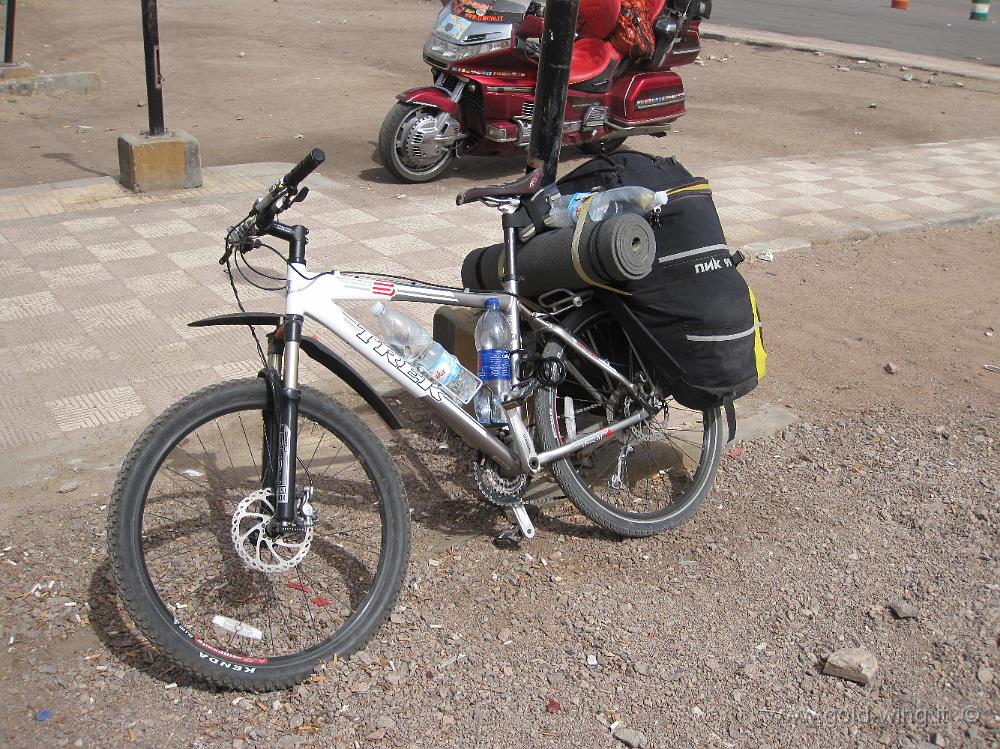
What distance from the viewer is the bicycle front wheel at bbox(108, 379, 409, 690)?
2.68 m

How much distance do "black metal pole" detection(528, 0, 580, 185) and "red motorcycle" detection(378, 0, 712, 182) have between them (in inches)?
126

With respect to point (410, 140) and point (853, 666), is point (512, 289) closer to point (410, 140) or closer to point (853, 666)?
point (853, 666)

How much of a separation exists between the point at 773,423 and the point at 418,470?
5.37ft

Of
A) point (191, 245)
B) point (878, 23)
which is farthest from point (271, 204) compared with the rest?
point (878, 23)

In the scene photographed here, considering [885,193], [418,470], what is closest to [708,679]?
[418,470]

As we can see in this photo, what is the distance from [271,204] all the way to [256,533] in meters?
0.91

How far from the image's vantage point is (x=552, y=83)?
14.6ft

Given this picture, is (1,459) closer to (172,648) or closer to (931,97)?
(172,648)

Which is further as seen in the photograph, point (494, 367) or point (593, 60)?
→ point (593, 60)

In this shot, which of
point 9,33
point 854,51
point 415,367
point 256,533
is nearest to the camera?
point 256,533

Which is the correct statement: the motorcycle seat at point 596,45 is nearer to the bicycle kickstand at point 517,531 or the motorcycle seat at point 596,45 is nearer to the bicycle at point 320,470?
the bicycle at point 320,470

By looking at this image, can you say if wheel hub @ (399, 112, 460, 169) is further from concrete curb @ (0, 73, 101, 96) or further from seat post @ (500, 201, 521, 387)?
concrete curb @ (0, 73, 101, 96)

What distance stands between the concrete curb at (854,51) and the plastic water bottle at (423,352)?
43.3 feet

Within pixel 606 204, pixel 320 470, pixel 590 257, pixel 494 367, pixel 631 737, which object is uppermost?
pixel 606 204
